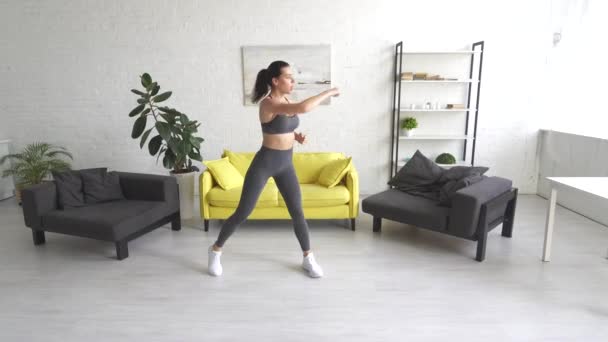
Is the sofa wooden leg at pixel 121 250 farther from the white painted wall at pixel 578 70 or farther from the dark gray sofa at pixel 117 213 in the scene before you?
the white painted wall at pixel 578 70

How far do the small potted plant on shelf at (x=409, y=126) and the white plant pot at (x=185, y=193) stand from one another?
8.19ft

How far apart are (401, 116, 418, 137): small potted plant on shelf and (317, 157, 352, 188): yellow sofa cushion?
1.29m

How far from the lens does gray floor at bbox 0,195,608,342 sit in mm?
2088

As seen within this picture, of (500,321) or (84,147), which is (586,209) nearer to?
(500,321)

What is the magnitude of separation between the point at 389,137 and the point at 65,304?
3.74m

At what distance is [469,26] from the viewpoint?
4547 mm

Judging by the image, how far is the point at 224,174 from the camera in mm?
3666

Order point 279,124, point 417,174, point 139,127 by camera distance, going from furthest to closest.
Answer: point 139,127
point 417,174
point 279,124

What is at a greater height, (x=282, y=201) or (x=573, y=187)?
(x=573, y=187)

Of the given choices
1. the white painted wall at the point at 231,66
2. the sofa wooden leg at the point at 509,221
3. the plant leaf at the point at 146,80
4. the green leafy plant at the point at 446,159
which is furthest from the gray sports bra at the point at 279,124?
the green leafy plant at the point at 446,159

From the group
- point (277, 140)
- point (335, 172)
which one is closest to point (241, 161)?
point (335, 172)

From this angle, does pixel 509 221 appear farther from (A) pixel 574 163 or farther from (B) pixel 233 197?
A: (B) pixel 233 197

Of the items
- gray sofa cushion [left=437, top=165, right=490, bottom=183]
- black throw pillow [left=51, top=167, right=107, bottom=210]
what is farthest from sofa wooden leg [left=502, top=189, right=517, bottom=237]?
black throw pillow [left=51, top=167, right=107, bottom=210]

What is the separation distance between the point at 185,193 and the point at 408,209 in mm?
2213
